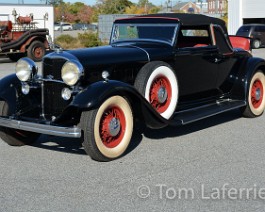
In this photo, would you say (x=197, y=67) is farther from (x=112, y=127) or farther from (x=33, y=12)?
(x=33, y=12)

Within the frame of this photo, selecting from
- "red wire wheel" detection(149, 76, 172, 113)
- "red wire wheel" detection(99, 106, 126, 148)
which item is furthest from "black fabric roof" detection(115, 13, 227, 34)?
"red wire wheel" detection(99, 106, 126, 148)

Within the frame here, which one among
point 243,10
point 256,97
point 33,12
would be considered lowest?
point 256,97

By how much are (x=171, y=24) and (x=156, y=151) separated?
193 cm

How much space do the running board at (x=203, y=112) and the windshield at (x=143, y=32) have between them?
1.01m

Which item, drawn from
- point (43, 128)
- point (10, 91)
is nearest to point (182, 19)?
point (10, 91)

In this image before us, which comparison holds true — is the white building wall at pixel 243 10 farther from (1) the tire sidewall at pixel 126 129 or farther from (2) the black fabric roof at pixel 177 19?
(1) the tire sidewall at pixel 126 129

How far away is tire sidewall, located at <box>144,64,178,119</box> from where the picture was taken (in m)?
5.75

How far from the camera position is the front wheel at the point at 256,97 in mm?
7545

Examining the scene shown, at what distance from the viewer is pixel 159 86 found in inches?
233

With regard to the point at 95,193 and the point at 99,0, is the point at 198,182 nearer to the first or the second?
the point at 95,193

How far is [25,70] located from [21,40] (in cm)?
1365

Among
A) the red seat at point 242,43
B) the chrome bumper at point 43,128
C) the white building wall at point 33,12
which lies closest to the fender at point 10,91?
the chrome bumper at point 43,128

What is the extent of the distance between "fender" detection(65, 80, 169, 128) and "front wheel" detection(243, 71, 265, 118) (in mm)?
2305

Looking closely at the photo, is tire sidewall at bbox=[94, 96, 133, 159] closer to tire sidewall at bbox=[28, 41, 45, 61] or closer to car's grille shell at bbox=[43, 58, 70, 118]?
car's grille shell at bbox=[43, 58, 70, 118]
